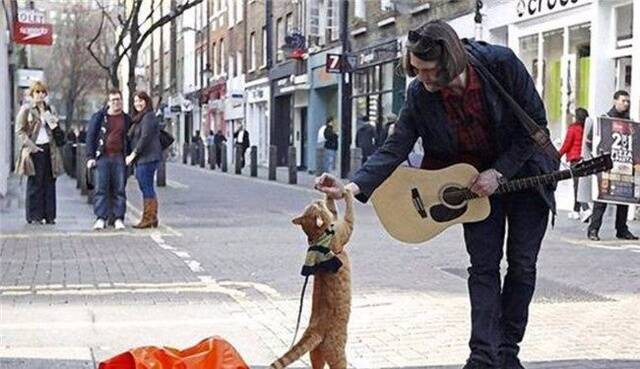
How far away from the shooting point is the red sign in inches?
→ 1082

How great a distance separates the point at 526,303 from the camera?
202 inches

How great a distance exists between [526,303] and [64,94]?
60.4m

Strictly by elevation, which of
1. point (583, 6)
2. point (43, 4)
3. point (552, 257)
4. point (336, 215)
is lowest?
point (552, 257)

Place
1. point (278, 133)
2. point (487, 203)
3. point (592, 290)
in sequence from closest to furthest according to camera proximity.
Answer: point (487, 203), point (592, 290), point (278, 133)

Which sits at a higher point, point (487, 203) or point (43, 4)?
point (43, 4)

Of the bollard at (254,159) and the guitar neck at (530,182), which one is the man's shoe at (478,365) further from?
the bollard at (254,159)

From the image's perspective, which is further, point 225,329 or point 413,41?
point 225,329

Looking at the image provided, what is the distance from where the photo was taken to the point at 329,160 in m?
31.0

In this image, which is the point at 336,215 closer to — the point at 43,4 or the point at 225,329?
the point at 225,329

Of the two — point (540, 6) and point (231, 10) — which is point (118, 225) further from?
point (231, 10)

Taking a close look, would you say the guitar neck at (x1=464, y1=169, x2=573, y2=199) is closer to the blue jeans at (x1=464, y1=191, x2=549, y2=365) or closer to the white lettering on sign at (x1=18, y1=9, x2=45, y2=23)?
the blue jeans at (x1=464, y1=191, x2=549, y2=365)

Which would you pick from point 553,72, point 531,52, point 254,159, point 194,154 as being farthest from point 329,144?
point 194,154

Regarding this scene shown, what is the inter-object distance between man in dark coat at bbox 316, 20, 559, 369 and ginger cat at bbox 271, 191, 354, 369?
7.6 inches

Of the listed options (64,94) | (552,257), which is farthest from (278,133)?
(552,257)
